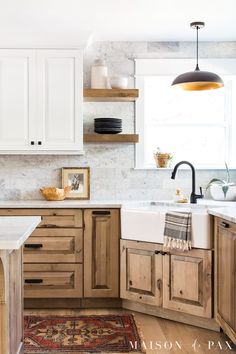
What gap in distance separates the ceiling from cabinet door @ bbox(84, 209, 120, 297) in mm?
1654

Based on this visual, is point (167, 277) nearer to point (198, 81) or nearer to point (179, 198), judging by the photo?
point (179, 198)

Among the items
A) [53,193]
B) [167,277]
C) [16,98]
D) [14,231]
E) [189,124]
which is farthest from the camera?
[189,124]

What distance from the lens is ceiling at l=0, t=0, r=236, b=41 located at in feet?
12.7

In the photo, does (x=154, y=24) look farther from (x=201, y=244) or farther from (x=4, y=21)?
(x=201, y=244)

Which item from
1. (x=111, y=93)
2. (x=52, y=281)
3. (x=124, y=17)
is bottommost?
(x=52, y=281)

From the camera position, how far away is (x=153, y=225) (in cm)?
407

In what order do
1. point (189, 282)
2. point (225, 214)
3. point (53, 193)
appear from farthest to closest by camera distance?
point (53, 193)
point (189, 282)
point (225, 214)

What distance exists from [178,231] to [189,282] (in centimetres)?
39

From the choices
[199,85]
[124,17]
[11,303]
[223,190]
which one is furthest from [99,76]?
[11,303]

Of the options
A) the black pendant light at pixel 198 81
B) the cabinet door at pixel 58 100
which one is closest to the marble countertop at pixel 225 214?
the black pendant light at pixel 198 81

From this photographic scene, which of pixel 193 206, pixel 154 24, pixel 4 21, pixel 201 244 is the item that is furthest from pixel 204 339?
pixel 4 21

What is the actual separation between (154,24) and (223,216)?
2003mm

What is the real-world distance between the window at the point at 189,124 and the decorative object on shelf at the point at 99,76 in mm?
446

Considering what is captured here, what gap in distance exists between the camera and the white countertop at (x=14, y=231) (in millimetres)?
2137
